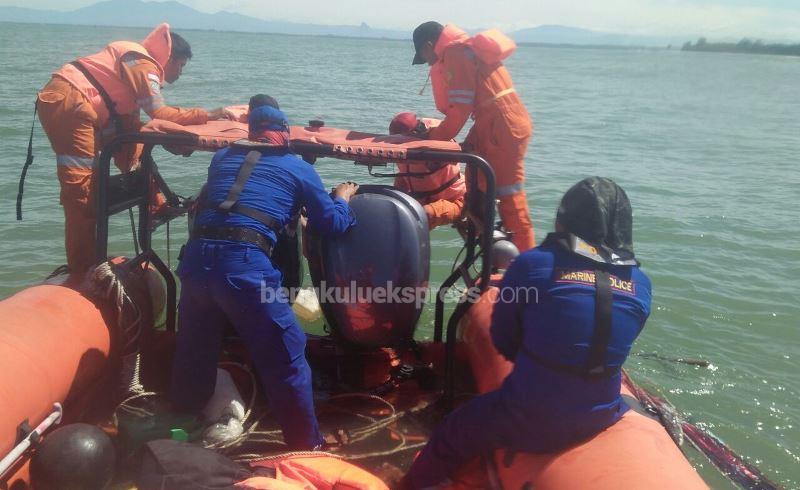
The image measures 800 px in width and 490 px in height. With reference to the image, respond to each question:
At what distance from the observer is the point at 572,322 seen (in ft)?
7.63

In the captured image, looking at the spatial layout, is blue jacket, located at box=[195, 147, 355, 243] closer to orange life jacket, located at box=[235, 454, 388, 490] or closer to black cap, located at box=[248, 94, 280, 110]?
black cap, located at box=[248, 94, 280, 110]

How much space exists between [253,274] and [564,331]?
1362 millimetres

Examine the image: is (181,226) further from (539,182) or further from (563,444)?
(563,444)

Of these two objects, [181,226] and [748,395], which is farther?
[181,226]

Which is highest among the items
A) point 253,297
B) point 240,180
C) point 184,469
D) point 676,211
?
point 240,180

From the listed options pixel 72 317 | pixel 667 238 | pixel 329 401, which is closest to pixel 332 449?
pixel 329 401

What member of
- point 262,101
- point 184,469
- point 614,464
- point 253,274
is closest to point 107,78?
point 262,101

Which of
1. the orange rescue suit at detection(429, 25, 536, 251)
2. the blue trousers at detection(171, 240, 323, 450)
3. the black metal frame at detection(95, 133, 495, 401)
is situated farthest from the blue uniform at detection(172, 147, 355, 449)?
the orange rescue suit at detection(429, 25, 536, 251)

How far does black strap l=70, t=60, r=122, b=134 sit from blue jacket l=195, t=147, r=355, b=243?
1.60 m

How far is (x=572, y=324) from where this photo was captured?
233 centimetres

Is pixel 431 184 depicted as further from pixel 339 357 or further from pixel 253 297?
pixel 253 297

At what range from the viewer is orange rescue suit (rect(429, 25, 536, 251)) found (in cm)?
455

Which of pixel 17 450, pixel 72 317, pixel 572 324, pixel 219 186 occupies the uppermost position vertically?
pixel 219 186

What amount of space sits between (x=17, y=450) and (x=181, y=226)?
6.77 m
